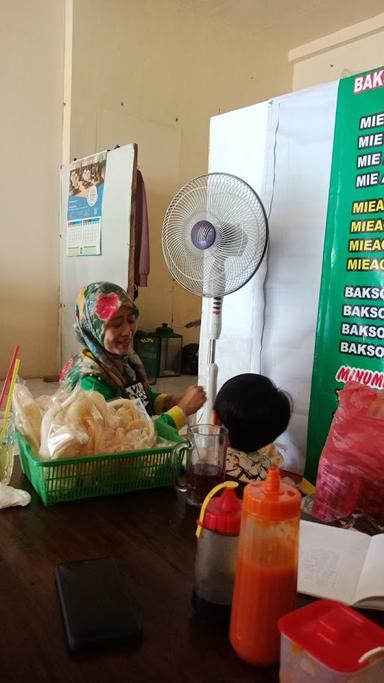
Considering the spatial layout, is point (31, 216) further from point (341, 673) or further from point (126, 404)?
point (341, 673)

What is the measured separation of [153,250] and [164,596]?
4.32m

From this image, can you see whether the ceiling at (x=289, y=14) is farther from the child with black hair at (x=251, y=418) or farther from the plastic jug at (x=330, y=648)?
the plastic jug at (x=330, y=648)

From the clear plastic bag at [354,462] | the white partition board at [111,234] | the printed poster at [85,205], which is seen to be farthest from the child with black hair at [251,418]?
the printed poster at [85,205]

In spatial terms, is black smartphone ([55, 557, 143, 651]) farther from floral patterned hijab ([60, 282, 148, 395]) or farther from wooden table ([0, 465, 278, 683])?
floral patterned hijab ([60, 282, 148, 395])

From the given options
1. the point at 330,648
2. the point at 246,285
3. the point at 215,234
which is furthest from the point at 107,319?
the point at 330,648

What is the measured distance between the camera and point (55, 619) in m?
0.68

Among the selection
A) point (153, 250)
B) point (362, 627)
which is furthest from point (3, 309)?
point (362, 627)

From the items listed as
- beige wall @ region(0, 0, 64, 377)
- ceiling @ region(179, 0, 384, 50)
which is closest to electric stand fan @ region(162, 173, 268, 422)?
beige wall @ region(0, 0, 64, 377)

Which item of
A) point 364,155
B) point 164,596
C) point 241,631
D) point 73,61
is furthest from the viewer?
point 73,61

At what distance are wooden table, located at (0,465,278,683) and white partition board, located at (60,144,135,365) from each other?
2693 millimetres

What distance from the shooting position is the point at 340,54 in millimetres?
5008

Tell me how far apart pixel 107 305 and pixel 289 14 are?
163 inches

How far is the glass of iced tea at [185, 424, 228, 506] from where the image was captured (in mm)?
1034

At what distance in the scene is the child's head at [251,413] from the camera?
141cm
